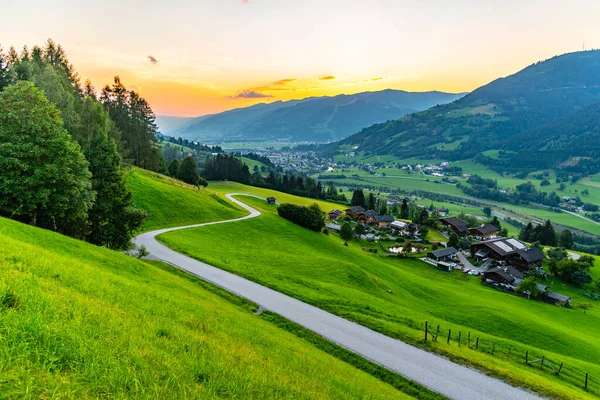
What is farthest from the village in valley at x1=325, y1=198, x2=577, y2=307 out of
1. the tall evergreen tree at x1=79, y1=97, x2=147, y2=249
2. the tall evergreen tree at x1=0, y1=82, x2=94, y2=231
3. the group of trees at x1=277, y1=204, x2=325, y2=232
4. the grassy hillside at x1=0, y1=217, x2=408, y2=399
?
the grassy hillside at x1=0, y1=217, x2=408, y2=399

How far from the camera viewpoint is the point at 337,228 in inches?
4333

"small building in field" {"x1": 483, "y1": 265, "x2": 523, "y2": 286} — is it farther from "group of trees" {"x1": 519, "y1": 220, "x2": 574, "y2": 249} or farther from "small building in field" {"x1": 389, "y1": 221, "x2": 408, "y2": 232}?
"group of trees" {"x1": 519, "y1": 220, "x2": 574, "y2": 249}

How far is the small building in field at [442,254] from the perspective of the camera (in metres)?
92.5

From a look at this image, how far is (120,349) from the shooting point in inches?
306

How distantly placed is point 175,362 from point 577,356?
45172 mm

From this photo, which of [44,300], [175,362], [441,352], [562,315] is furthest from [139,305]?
[562,315]

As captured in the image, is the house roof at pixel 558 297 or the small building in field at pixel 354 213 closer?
the house roof at pixel 558 297

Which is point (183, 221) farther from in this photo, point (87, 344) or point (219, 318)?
point (87, 344)

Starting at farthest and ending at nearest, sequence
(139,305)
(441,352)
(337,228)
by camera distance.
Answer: (337,228), (441,352), (139,305)

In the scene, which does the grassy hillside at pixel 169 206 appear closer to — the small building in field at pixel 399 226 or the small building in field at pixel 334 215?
the small building in field at pixel 334 215

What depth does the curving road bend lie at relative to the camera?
1748 centimetres

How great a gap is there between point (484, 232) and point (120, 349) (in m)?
143

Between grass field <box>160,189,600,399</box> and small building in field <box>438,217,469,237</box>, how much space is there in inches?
2386

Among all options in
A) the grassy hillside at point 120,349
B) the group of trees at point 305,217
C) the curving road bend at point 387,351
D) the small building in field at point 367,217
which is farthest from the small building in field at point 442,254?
the grassy hillside at point 120,349
